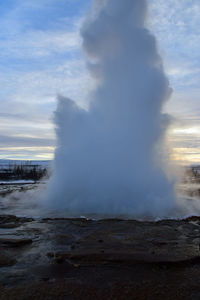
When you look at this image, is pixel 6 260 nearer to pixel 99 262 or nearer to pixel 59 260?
pixel 59 260

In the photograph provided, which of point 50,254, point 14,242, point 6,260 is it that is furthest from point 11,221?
point 50,254

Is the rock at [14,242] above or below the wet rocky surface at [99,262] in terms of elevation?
above

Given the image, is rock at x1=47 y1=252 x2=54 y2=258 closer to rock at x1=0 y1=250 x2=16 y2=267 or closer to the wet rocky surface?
the wet rocky surface

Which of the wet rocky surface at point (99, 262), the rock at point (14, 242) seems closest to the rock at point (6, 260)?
the wet rocky surface at point (99, 262)

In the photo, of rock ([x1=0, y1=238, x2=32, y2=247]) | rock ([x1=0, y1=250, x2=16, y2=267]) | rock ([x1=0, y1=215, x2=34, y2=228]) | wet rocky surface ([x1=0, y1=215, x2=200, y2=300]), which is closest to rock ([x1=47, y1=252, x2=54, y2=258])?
wet rocky surface ([x1=0, y1=215, x2=200, y2=300])

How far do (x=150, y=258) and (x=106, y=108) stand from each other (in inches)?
384

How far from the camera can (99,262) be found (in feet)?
17.0

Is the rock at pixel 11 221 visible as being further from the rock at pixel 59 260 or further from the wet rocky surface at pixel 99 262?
the rock at pixel 59 260

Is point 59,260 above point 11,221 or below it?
above

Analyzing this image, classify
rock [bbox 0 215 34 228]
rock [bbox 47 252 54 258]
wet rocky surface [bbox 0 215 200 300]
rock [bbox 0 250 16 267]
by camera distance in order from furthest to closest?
rock [bbox 0 215 34 228]
rock [bbox 47 252 54 258]
rock [bbox 0 250 16 267]
wet rocky surface [bbox 0 215 200 300]

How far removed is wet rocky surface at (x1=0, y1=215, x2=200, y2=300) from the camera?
3994mm

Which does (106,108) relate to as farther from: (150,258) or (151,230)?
(150,258)

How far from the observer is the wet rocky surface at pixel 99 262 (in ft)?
13.1

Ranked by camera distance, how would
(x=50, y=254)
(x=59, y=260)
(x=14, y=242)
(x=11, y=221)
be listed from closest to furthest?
(x=59, y=260) < (x=50, y=254) < (x=14, y=242) < (x=11, y=221)
